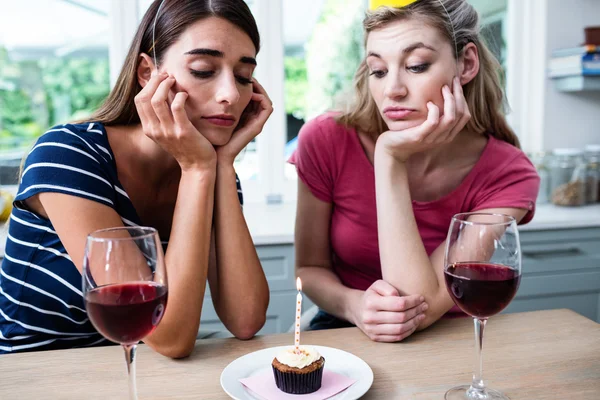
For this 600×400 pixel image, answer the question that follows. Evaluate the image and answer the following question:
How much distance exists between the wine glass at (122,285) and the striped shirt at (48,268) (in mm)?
439

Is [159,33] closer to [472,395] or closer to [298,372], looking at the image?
[298,372]

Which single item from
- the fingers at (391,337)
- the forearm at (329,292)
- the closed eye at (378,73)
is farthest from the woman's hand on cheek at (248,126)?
the fingers at (391,337)

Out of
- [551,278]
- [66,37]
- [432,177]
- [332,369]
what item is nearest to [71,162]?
[332,369]

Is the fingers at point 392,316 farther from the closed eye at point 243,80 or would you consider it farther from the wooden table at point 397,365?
the closed eye at point 243,80

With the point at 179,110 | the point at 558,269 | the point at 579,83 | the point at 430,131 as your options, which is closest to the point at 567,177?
the point at 579,83

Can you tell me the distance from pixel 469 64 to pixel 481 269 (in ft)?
2.79

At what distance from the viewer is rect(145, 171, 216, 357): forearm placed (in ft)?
3.20

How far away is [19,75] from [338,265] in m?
1.99

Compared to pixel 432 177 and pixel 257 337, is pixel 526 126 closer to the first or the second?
pixel 432 177

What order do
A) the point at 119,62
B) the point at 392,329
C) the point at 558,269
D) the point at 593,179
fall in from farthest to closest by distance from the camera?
the point at 593,179 < the point at 119,62 < the point at 558,269 < the point at 392,329

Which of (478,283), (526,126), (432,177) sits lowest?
(478,283)

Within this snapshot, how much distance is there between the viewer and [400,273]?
1.23m

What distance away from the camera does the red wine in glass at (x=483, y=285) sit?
82cm

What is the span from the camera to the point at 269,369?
94 centimetres
